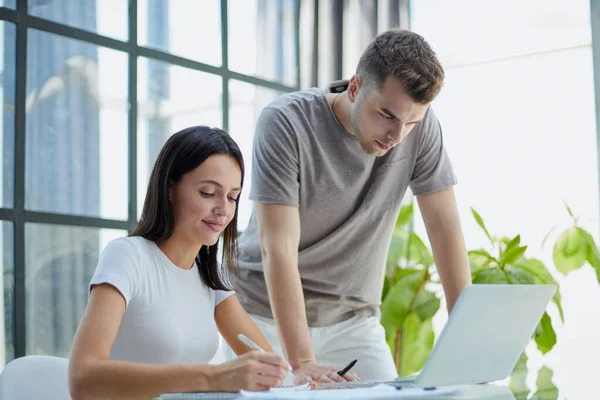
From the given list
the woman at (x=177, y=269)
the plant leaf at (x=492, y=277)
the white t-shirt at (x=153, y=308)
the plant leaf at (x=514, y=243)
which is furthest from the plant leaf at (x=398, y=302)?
the white t-shirt at (x=153, y=308)

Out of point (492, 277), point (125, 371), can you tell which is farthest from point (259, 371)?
point (492, 277)

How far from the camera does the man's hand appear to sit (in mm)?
1464

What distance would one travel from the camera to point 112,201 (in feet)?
10.9

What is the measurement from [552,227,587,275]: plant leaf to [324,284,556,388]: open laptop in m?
1.97

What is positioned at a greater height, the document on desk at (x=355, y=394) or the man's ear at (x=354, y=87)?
the man's ear at (x=354, y=87)

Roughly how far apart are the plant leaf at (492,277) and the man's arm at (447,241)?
1.12m

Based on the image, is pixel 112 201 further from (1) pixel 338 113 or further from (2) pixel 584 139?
(2) pixel 584 139

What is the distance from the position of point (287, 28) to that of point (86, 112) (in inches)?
53.9

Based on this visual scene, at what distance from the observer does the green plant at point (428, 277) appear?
318 cm

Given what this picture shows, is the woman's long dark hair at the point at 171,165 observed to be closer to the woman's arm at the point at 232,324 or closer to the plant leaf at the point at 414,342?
the woman's arm at the point at 232,324

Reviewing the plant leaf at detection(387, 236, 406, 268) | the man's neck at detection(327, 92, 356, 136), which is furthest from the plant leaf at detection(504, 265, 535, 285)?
the man's neck at detection(327, 92, 356, 136)

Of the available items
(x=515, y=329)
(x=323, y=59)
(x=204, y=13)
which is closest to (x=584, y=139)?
(x=323, y=59)

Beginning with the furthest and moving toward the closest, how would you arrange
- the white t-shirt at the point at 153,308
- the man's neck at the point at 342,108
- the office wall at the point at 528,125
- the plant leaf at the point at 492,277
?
the office wall at the point at 528,125 < the plant leaf at the point at 492,277 < the man's neck at the point at 342,108 < the white t-shirt at the point at 153,308

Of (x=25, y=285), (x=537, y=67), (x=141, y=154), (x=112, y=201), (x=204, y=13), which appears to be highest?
(x=204, y=13)
